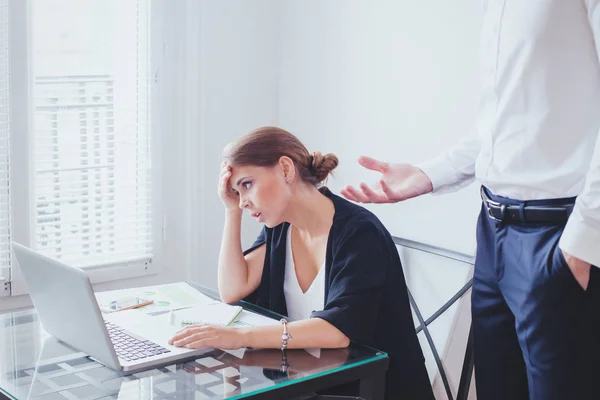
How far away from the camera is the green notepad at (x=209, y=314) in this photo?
1.83 metres

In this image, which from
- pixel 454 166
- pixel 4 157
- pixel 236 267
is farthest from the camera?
pixel 4 157

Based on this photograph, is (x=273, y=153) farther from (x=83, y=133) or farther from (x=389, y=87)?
(x=83, y=133)

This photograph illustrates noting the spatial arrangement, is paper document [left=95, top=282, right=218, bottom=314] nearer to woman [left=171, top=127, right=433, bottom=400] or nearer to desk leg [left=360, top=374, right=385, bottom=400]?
woman [left=171, top=127, right=433, bottom=400]

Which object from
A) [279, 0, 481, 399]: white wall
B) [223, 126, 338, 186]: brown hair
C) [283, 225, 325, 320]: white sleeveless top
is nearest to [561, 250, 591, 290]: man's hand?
[283, 225, 325, 320]: white sleeveless top

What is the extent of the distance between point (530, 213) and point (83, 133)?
6.15 ft

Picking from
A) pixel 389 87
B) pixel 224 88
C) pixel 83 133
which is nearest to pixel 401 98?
pixel 389 87

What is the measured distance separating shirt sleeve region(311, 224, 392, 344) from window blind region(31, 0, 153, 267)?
4.34 feet

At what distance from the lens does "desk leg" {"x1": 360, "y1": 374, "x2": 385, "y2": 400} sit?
1.64 meters

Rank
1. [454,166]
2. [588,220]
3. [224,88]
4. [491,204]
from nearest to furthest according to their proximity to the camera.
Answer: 1. [588,220]
2. [491,204]
3. [454,166]
4. [224,88]

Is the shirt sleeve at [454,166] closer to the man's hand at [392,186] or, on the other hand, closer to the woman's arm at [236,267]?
the man's hand at [392,186]

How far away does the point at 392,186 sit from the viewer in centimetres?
180

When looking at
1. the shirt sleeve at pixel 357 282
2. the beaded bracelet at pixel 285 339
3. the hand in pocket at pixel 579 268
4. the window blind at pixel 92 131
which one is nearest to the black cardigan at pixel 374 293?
the shirt sleeve at pixel 357 282

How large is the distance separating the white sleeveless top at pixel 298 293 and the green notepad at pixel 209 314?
18 centimetres

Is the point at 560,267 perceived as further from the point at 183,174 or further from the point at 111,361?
the point at 183,174
